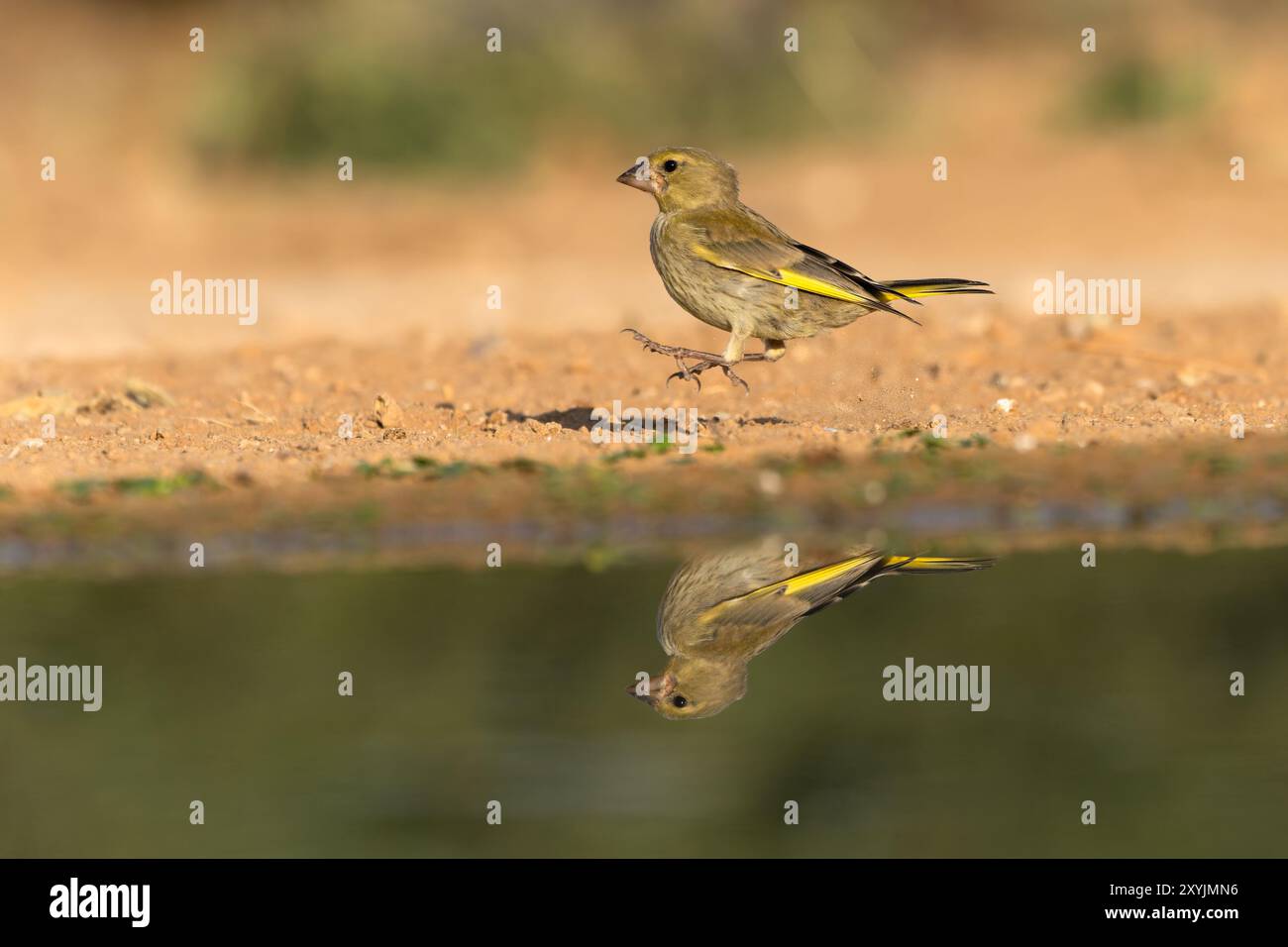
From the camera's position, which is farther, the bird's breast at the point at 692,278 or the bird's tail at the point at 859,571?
the bird's breast at the point at 692,278

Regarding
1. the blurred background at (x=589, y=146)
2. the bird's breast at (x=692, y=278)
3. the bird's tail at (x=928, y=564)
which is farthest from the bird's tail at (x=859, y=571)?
the blurred background at (x=589, y=146)

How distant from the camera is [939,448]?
9.04m

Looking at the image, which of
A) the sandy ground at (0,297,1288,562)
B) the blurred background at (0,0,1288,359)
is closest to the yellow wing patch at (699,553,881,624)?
the sandy ground at (0,297,1288,562)

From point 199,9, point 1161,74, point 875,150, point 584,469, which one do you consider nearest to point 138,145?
point 199,9

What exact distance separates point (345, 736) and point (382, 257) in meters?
12.9

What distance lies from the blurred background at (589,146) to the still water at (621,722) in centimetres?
846

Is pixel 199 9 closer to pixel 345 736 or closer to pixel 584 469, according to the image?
pixel 584 469

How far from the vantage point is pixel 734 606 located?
6.78 m

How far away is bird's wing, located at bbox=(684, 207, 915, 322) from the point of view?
851cm

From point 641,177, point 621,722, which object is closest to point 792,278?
point 641,177

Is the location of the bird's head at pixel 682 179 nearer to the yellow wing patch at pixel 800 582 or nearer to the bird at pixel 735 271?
the bird at pixel 735 271

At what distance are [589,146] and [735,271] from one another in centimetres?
1265

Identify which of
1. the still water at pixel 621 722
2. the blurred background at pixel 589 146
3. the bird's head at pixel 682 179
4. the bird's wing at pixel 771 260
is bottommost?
the still water at pixel 621 722

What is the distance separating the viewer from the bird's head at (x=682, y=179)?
8.77m
